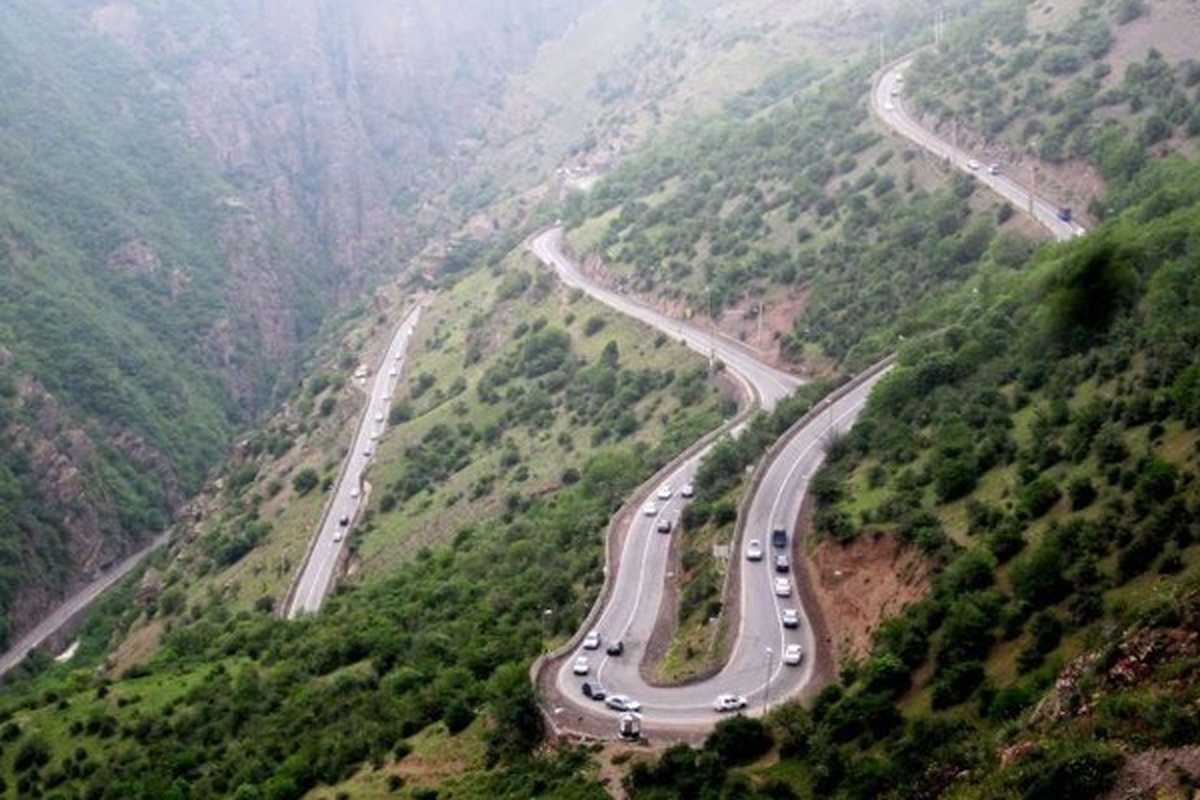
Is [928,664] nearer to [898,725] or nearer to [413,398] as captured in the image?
[898,725]

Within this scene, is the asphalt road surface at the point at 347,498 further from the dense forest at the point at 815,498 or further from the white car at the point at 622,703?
the white car at the point at 622,703

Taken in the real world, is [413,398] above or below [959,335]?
below

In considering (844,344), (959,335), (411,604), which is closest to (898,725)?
(959,335)

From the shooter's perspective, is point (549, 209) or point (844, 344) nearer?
point (844, 344)

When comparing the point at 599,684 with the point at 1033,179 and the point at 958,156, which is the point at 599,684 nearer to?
the point at 1033,179

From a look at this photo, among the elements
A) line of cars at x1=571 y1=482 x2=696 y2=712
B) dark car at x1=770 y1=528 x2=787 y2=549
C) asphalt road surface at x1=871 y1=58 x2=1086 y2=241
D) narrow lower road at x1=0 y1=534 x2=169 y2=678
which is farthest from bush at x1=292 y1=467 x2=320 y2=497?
dark car at x1=770 y1=528 x2=787 y2=549
